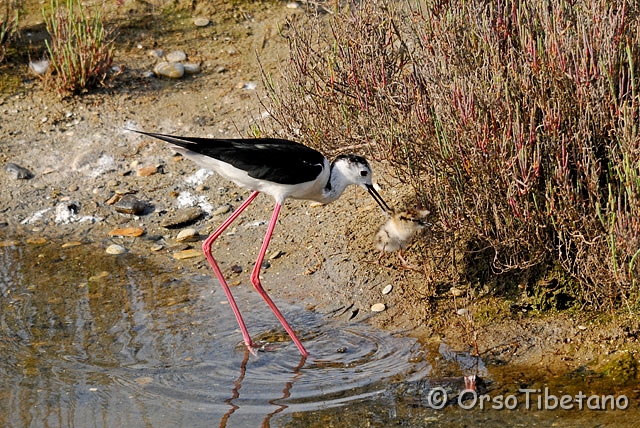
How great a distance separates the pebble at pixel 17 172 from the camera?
6211mm

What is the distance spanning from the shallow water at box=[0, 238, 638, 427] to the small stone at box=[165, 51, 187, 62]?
219 cm

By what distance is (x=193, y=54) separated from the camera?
7219 mm

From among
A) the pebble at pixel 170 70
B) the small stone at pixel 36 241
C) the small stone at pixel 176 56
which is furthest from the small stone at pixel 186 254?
the small stone at pixel 176 56

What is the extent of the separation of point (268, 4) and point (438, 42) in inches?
128

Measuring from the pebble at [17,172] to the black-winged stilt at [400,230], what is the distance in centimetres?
267

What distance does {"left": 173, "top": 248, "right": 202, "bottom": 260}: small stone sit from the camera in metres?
5.54

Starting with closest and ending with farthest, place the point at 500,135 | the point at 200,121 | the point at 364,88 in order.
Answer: the point at 500,135 → the point at 364,88 → the point at 200,121

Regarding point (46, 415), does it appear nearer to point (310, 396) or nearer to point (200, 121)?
point (310, 396)

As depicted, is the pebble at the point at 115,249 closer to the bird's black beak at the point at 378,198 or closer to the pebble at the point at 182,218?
the pebble at the point at 182,218

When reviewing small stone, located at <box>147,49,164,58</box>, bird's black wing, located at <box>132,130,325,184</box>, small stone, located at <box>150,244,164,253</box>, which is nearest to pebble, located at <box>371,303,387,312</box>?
bird's black wing, located at <box>132,130,325,184</box>

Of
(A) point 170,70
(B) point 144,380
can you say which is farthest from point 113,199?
(B) point 144,380

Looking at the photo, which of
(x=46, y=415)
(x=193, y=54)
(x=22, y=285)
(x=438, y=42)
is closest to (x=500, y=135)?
(x=438, y=42)

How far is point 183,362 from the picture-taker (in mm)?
4391

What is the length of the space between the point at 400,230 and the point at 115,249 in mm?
1909
